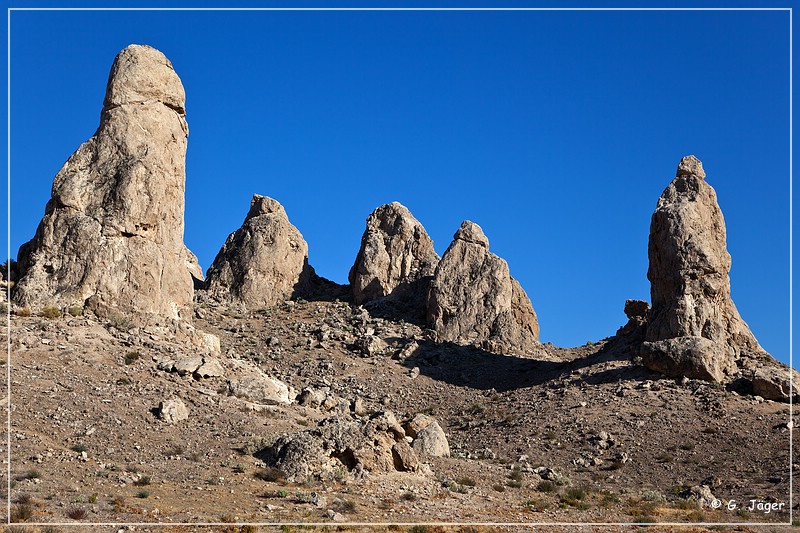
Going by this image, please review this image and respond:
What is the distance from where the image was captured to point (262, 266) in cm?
6097

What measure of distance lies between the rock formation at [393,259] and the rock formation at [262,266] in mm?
3883

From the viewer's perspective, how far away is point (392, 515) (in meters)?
23.1

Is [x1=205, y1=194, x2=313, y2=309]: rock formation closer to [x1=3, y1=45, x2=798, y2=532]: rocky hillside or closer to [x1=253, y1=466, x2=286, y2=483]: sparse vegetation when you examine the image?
[x1=3, y1=45, x2=798, y2=532]: rocky hillside

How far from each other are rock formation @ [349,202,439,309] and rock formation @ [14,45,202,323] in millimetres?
20463

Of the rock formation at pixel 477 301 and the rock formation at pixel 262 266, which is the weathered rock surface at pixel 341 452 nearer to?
the rock formation at pixel 477 301

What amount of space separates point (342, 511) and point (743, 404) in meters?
A: 22.6

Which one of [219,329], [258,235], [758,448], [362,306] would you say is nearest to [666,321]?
[758,448]

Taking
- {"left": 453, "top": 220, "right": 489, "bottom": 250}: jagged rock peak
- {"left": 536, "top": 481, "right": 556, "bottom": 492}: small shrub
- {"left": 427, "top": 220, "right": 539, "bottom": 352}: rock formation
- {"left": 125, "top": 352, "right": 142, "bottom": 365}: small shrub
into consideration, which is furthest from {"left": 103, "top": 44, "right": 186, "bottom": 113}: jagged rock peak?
{"left": 536, "top": 481, "right": 556, "bottom": 492}: small shrub

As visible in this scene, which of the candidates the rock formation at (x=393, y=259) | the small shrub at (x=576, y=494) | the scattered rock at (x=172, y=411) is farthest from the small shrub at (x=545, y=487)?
the rock formation at (x=393, y=259)

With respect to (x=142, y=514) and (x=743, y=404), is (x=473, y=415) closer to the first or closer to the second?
(x=743, y=404)

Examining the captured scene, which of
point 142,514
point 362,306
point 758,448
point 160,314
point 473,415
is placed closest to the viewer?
point 142,514

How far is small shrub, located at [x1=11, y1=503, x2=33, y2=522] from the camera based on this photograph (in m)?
20.2

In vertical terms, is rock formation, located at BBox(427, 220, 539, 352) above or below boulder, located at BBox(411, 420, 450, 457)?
above

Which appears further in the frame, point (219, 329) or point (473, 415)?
point (219, 329)
